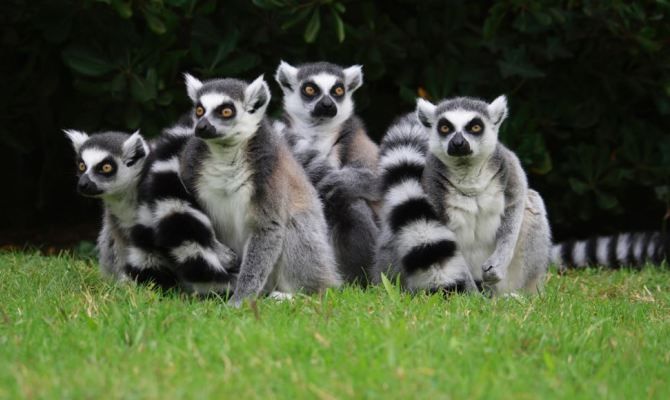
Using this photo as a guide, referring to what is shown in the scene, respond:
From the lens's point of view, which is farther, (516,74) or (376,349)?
(516,74)

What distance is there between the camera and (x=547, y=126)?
7738 mm

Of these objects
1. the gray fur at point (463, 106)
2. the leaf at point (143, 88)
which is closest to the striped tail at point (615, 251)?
the gray fur at point (463, 106)

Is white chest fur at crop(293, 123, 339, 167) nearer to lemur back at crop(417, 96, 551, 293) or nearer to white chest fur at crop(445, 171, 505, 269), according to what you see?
lemur back at crop(417, 96, 551, 293)

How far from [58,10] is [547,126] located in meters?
3.86

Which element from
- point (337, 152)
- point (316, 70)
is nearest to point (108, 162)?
point (337, 152)

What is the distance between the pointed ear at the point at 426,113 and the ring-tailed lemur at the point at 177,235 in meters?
1.41

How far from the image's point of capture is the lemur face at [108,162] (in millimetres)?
5391

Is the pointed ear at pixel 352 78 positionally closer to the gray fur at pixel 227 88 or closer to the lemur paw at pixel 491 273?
the gray fur at pixel 227 88

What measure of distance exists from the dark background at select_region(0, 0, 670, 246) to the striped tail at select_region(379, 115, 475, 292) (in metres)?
1.53

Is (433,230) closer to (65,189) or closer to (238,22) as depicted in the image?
(238,22)

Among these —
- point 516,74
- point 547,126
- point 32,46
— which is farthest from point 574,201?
point 32,46

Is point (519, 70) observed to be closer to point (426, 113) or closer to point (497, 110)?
point (497, 110)

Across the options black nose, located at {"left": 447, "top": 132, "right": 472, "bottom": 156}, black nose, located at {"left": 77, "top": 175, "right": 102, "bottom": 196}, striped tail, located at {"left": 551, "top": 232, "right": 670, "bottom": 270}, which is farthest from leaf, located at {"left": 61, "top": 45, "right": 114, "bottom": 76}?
striped tail, located at {"left": 551, "top": 232, "right": 670, "bottom": 270}

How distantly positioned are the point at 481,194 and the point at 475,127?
1.24 ft
